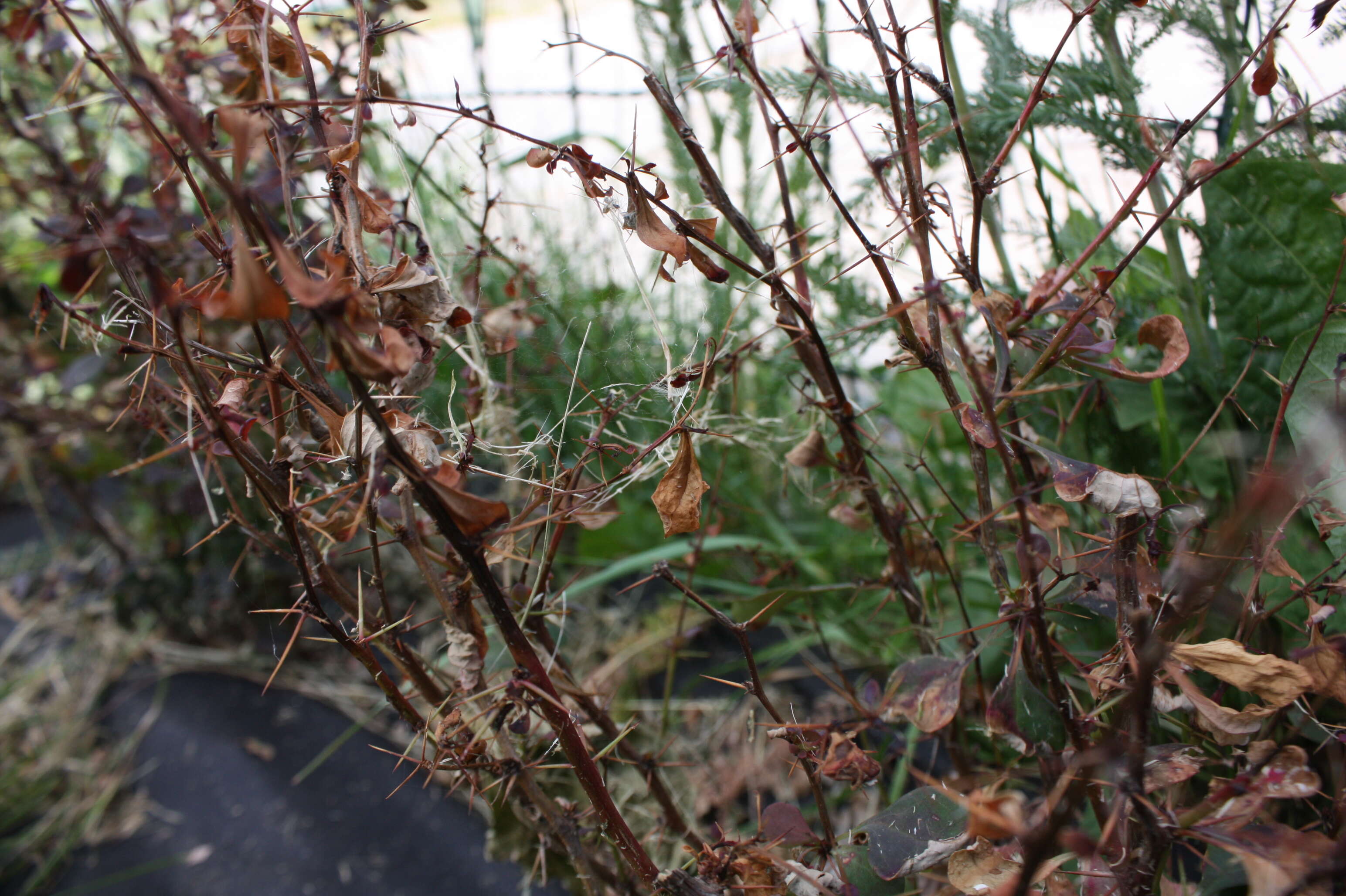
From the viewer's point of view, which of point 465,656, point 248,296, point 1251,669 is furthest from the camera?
point 465,656

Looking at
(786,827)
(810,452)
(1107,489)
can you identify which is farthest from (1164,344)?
(786,827)

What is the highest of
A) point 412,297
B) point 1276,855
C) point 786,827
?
point 412,297

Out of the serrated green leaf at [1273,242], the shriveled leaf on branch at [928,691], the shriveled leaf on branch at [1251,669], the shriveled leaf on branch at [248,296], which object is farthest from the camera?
the serrated green leaf at [1273,242]

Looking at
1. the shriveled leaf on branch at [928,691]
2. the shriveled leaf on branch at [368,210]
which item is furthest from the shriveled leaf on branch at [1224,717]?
the shriveled leaf on branch at [368,210]

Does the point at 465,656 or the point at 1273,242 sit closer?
the point at 465,656

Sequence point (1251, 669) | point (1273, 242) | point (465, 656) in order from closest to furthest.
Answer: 1. point (1251, 669)
2. point (465, 656)
3. point (1273, 242)

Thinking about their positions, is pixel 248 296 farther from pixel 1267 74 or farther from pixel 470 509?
pixel 1267 74

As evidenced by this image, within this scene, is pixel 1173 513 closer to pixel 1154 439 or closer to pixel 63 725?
pixel 1154 439

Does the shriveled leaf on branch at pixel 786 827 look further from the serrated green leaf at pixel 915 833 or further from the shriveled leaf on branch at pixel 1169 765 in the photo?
the shriveled leaf on branch at pixel 1169 765
